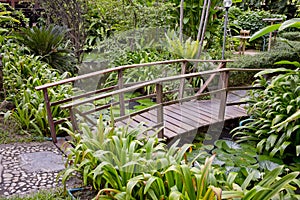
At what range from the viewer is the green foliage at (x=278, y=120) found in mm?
3051

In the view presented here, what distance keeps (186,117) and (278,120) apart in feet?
3.83

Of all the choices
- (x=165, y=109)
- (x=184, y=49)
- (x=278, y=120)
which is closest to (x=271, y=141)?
(x=278, y=120)

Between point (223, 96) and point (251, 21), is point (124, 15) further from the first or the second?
point (251, 21)

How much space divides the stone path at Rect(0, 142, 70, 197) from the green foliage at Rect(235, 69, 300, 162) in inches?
75.0

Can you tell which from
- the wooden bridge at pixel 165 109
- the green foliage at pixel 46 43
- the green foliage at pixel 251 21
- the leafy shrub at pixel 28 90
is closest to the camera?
the wooden bridge at pixel 165 109

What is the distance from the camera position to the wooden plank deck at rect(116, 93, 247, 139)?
368cm

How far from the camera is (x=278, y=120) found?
10.1 ft

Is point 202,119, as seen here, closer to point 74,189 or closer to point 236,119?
point 236,119

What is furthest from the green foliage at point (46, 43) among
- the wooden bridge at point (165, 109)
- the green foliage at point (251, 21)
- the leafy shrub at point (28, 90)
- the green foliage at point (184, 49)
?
the green foliage at point (251, 21)

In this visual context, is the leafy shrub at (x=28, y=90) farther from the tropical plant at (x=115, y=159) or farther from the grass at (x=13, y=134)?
the tropical plant at (x=115, y=159)

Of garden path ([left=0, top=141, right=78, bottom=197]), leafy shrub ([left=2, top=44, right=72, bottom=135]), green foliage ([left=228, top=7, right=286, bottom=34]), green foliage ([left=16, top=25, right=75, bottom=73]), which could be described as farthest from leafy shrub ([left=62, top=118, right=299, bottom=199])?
green foliage ([left=228, top=7, right=286, bottom=34])

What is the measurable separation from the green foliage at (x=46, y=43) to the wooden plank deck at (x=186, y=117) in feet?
7.32

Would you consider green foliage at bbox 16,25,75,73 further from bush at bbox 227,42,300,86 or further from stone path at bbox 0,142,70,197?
bush at bbox 227,42,300,86

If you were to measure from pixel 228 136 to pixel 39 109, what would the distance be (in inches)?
86.5
